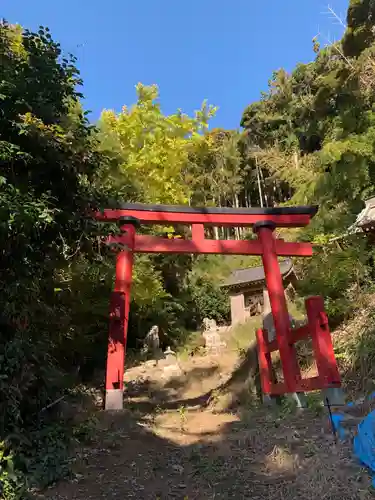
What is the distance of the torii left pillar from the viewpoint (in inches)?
252

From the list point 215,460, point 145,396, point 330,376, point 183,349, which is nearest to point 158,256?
point 183,349

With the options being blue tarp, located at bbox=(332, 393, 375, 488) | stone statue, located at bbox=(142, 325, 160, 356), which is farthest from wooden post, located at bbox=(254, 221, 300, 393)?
stone statue, located at bbox=(142, 325, 160, 356)

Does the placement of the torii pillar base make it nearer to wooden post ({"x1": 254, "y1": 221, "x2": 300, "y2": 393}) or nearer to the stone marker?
wooden post ({"x1": 254, "y1": 221, "x2": 300, "y2": 393})

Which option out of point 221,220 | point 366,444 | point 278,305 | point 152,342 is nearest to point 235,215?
point 221,220

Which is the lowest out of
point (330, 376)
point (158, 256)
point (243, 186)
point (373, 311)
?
point (330, 376)

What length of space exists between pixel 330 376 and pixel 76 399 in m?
3.61

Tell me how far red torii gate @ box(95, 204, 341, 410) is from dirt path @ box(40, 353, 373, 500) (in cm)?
63

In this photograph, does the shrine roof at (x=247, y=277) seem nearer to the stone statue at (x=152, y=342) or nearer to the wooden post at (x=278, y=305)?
the stone statue at (x=152, y=342)

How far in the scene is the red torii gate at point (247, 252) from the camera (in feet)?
20.6

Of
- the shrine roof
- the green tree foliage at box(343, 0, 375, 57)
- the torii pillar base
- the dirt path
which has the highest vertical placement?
the green tree foliage at box(343, 0, 375, 57)

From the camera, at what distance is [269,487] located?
153 inches

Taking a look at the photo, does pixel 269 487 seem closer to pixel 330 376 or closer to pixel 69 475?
pixel 69 475

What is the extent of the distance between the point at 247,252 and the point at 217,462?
4156 millimetres

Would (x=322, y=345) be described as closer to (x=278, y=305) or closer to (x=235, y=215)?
(x=278, y=305)
